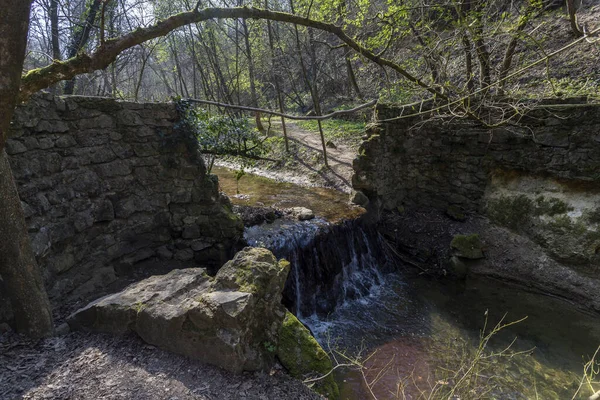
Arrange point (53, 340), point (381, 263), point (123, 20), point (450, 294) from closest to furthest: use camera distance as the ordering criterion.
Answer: point (53, 340) → point (450, 294) → point (381, 263) → point (123, 20)

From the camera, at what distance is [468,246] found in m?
6.20

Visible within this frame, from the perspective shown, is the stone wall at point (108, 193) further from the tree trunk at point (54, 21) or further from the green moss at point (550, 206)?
the green moss at point (550, 206)

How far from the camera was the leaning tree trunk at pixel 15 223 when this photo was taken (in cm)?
163

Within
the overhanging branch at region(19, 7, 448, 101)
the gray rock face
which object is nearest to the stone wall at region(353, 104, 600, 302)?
the overhanging branch at region(19, 7, 448, 101)

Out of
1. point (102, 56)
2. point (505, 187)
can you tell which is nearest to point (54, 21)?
point (102, 56)

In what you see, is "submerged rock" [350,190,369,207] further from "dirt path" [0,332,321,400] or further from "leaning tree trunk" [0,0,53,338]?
"leaning tree trunk" [0,0,53,338]

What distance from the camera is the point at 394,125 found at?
23.4 feet

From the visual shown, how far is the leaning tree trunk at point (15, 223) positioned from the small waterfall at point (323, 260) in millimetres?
3083

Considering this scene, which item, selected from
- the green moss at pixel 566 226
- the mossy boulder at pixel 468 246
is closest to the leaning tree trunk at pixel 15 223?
the mossy boulder at pixel 468 246

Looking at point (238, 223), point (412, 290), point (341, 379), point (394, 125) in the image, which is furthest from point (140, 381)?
point (394, 125)

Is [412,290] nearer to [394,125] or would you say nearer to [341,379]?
[341,379]

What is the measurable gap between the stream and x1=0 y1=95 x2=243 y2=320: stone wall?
3.71ft

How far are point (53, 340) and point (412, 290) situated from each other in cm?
535

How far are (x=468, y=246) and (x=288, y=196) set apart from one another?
4.24 metres
